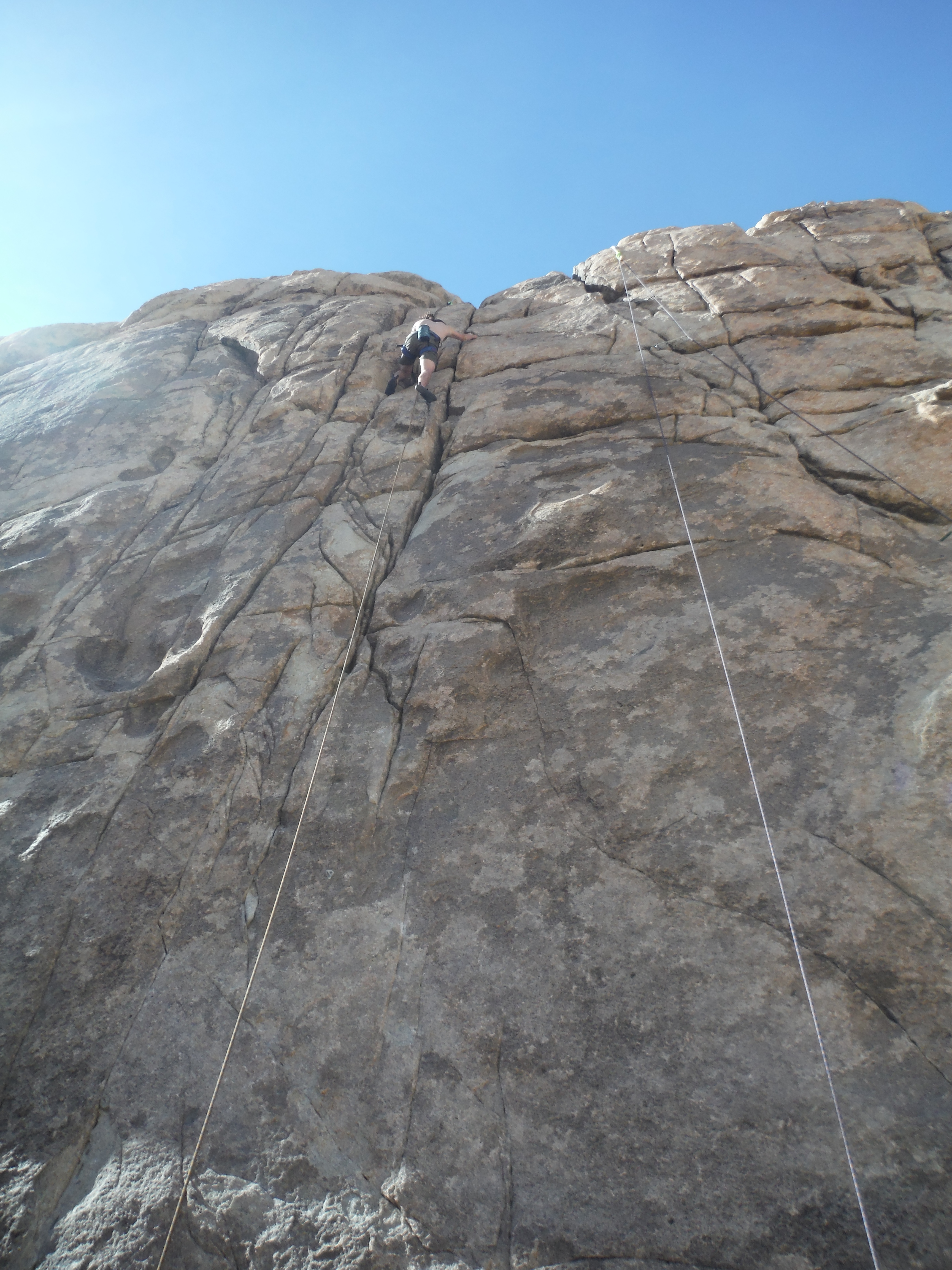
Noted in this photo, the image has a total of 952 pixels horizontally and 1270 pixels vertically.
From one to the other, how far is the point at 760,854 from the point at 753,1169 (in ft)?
4.40

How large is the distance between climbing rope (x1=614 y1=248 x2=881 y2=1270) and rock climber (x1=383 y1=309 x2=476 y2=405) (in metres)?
3.09

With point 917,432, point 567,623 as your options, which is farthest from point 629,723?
point 917,432

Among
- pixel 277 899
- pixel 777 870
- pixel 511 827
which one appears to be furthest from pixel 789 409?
pixel 277 899

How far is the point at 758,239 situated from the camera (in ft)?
29.2

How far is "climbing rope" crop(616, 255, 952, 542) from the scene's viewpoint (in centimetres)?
490

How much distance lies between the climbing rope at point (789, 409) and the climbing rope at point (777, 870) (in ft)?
3.73

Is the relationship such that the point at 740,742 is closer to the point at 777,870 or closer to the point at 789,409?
the point at 777,870

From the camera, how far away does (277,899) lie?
12.9 ft

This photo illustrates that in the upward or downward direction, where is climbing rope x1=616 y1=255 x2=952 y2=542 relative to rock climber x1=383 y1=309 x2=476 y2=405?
downward

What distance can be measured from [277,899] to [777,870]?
9.06ft

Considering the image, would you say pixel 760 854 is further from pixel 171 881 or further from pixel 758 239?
pixel 758 239

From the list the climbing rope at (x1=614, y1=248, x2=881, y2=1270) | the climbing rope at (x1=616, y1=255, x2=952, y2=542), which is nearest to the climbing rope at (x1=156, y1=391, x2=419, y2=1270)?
the climbing rope at (x1=614, y1=248, x2=881, y2=1270)

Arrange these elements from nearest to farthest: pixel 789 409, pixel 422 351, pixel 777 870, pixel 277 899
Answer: pixel 777 870
pixel 277 899
pixel 789 409
pixel 422 351

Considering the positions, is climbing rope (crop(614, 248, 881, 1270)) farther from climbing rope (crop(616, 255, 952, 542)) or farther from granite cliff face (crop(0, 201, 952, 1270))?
climbing rope (crop(616, 255, 952, 542))
